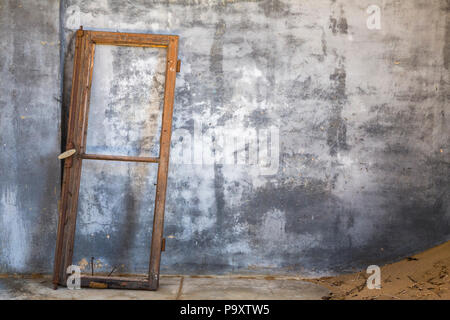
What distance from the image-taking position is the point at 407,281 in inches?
133

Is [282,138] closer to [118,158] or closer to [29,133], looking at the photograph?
[118,158]

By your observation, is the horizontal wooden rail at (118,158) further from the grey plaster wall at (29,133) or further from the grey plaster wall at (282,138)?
the grey plaster wall at (29,133)

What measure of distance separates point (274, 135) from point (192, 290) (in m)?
1.56

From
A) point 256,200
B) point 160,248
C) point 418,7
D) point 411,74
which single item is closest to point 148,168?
point 160,248

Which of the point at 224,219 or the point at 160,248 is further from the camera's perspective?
the point at 224,219

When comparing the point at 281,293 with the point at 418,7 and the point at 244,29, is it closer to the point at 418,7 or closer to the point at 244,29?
the point at 244,29

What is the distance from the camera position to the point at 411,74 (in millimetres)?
3717

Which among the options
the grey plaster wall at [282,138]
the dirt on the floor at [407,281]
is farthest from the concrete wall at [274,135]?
the dirt on the floor at [407,281]

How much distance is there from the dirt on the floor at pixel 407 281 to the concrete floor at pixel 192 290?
0.20m

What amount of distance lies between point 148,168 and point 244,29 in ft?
5.08

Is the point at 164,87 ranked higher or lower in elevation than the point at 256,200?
higher

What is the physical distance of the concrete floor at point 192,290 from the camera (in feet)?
10.4
